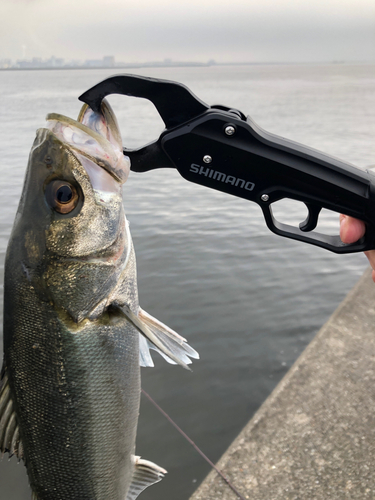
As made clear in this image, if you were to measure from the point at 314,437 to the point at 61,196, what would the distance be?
3195 mm

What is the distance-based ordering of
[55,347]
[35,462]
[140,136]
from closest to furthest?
[55,347], [35,462], [140,136]

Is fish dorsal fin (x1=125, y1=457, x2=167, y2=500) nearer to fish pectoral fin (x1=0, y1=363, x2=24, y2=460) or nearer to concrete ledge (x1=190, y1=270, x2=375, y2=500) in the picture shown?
fish pectoral fin (x1=0, y1=363, x2=24, y2=460)

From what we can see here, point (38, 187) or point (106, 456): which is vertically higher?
point (38, 187)

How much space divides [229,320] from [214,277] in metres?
1.53

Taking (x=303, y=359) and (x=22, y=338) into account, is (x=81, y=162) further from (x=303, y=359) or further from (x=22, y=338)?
(x=303, y=359)

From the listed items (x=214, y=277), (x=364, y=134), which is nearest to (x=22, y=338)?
(x=214, y=277)

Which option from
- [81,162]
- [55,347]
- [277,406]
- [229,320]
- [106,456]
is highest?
[81,162]

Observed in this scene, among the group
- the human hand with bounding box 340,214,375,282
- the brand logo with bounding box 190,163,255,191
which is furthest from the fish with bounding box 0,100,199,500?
the human hand with bounding box 340,214,375,282

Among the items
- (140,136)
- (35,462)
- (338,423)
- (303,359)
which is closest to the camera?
(35,462)

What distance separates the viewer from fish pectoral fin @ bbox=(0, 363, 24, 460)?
1.75m

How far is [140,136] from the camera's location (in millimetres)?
23453

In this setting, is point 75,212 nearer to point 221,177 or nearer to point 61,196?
point 61,196

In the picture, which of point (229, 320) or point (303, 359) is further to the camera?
point (229, 320)

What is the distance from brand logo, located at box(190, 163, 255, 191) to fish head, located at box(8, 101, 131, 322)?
1.04 feet
